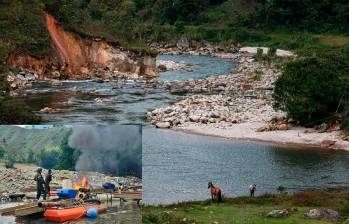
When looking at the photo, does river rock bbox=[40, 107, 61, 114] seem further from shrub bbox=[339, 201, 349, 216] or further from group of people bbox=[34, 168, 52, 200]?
group of people bbox=[34, 168, 52, 200]

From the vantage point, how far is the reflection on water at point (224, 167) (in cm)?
2912

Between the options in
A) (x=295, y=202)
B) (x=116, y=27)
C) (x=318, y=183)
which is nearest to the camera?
(x=295, y=202)

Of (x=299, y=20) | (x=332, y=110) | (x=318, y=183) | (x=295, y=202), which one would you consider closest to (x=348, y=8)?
(x=299, y=20)

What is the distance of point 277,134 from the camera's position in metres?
42.8

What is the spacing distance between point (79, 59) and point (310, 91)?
2067 cm

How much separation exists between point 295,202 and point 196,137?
64.4 ft

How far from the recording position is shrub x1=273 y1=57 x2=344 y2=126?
143ft

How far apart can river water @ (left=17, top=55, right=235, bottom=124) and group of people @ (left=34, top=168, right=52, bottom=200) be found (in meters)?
28.2

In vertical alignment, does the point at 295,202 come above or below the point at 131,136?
below

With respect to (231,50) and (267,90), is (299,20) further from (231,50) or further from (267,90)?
(267,90)

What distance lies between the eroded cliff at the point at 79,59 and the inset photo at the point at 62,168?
143 feet

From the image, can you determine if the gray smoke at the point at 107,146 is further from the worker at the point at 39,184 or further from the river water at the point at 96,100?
the river water at the point at 96,100

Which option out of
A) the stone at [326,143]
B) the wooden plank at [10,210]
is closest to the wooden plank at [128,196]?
the wooden plank at [10,210]

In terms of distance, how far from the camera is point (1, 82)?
126ft
